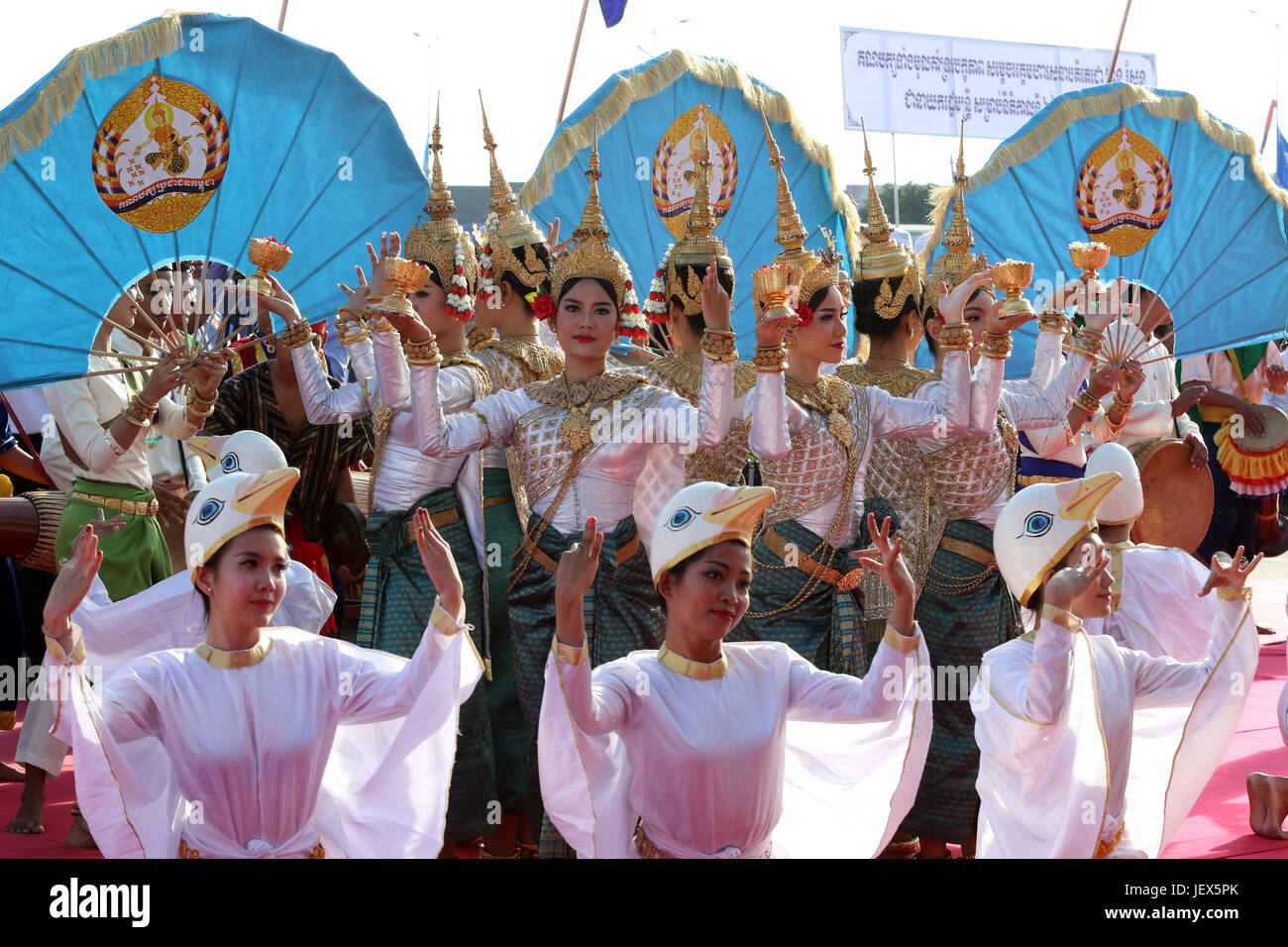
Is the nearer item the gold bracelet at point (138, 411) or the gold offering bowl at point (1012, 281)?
the gold offering bowl at point (1012, 281)

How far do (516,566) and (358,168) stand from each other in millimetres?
1302

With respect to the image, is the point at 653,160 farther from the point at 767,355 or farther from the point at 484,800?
the point at 484,800

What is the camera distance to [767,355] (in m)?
3.98

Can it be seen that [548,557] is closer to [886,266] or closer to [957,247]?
[886,266]

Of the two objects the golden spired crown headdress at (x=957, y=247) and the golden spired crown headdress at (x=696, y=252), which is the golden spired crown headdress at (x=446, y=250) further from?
the golden spired crown headdress at (x=957, y=247)

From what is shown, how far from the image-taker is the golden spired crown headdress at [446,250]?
15.5ft

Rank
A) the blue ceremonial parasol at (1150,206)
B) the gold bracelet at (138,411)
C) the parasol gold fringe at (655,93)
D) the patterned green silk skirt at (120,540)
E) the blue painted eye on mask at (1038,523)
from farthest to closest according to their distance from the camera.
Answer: the parasol gold fringe at (655,93)
the blue ceremonial parasol at (1150,206)
the patterned green silk skirt at (120,540)
the gold bracelet at (138,411)
the blue painted eye on mask at (1038,523)

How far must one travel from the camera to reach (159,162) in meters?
4.45

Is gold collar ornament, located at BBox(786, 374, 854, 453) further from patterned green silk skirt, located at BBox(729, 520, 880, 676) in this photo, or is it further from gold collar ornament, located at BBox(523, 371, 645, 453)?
gold collar ornament, located at BBox(523, 371, 645, 453)

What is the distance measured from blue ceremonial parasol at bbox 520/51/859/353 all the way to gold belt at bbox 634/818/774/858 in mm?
2780

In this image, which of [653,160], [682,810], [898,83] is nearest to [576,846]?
Answer: [682,810]

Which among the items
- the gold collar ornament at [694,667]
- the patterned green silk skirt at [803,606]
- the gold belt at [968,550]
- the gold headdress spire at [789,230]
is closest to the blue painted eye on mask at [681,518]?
the gold collar ornament at [694,667]

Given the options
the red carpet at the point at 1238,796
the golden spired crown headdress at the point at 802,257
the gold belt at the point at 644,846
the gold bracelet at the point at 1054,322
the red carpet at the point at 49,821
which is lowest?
the red carpet at the point at 49,821

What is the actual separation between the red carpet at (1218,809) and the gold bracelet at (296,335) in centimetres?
150
